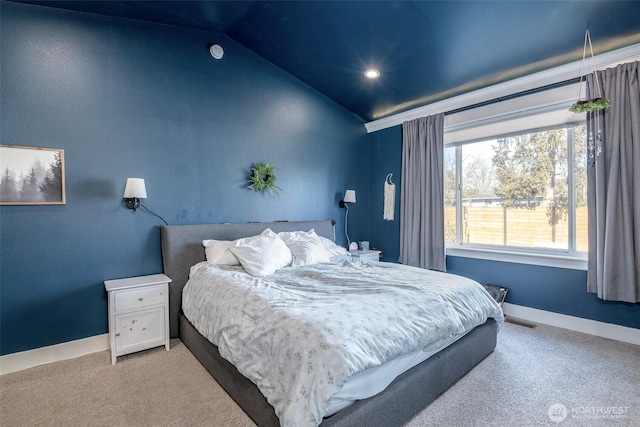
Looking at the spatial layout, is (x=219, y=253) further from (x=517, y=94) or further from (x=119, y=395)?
(x=517, y=94)

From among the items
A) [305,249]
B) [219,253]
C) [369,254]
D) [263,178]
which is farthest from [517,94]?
[219,253]

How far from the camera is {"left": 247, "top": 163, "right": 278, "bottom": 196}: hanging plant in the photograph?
12.0 feet

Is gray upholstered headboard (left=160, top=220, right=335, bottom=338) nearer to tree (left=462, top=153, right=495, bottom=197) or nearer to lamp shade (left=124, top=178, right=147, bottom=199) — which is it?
lamp shade (left=124, top=178, right=147, bottom=199)

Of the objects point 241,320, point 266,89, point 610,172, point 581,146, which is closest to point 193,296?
point 241,320

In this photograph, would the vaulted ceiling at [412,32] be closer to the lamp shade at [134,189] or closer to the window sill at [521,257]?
the lamp shade at [134,189]

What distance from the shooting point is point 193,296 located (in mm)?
2688

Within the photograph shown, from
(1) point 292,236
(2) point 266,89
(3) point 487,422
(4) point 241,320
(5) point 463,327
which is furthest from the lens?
(2) point 266,89

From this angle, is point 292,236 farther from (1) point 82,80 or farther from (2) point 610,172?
(2) point 610,172

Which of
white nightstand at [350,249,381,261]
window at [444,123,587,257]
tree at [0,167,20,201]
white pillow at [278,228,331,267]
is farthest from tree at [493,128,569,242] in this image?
tree at [0,167,20,201]

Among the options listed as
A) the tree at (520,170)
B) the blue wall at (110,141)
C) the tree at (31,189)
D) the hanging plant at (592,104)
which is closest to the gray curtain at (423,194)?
the tree at (520,170)

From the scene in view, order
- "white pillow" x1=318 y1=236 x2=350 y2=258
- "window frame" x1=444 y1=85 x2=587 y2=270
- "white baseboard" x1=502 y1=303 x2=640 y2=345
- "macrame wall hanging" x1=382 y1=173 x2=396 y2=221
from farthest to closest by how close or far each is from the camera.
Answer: "macrame wall hanging" x1=382 y1=173 x2=396 y2=221 < "white pillow" x1=318 y1=236 x2=350 y2=258 < "window frame" x1=444 y1=85 x2=587 y2=270 < "white baseboard" x1=502 y1=303 x2=640 y2=345

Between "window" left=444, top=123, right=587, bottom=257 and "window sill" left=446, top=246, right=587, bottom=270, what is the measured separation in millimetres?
106

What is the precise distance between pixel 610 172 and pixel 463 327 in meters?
2.12

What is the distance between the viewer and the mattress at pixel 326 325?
4.44ft
